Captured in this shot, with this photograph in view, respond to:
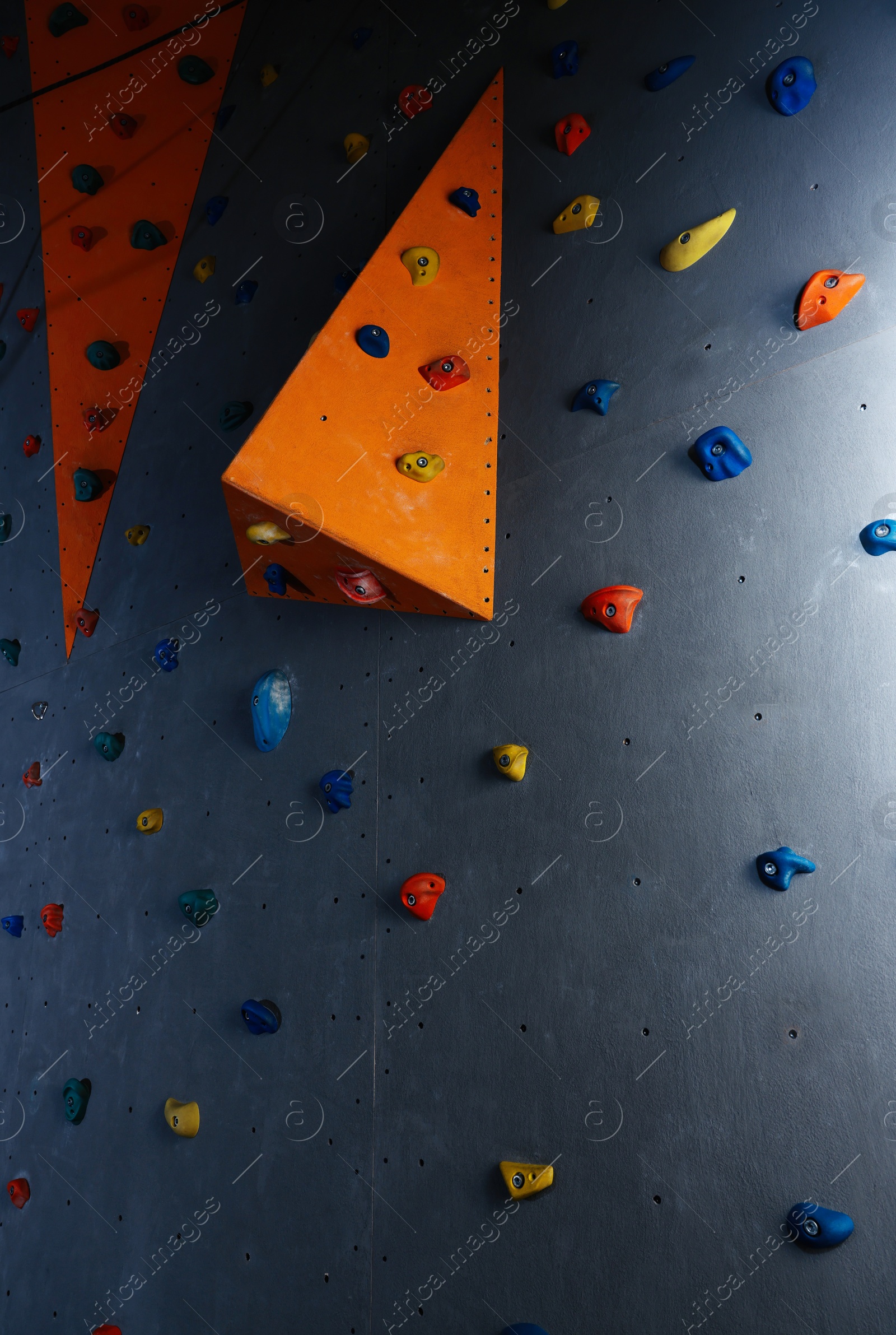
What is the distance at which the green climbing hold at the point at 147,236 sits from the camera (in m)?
4.51

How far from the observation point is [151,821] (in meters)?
3.67

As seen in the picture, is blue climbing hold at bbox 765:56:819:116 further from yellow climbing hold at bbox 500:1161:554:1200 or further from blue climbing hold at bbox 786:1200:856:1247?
yellow climbing hold at bbox 500:1161:554:1200

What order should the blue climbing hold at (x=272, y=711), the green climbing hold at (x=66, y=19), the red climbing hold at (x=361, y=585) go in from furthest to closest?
the green climbing hold at (x=66, y=19) < the blue climbing hold at (x=272, y=711) < the red climbing hold at (x=361, y=585)

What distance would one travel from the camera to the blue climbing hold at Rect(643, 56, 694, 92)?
2.71 meters

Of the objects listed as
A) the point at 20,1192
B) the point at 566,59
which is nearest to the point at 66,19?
the point at 566,59

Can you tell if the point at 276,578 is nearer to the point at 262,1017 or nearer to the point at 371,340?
the point at 371,340

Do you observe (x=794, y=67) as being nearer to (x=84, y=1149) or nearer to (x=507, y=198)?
(x=507, y=198)

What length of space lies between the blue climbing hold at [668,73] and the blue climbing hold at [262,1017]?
329 cm

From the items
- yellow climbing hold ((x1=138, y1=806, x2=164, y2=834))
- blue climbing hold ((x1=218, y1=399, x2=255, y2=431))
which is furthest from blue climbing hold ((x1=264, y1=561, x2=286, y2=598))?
yellow climbing hold ((x1=138, y1=806, x2=164, y2=834))

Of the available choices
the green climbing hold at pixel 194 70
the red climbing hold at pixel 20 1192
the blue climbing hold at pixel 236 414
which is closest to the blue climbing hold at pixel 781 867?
the blue climbing hold at pixel 236 414

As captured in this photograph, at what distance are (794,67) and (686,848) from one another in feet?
7.24

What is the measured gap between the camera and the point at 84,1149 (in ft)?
11.7

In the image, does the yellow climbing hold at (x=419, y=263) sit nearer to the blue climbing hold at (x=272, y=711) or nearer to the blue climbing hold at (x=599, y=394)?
the blue climbing hold at (x=599, y=394)

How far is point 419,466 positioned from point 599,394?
597 millimetres
